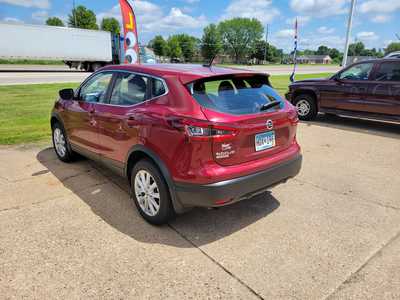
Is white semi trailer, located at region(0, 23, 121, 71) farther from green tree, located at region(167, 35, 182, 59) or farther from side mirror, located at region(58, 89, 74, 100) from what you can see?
green tree, located at region(167, 35, 182, 59)

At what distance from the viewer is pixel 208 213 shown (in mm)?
3596

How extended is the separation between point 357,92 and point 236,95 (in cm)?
579

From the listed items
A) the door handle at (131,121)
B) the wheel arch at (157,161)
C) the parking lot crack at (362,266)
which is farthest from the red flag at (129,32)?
the parking lot crack at (362,266)

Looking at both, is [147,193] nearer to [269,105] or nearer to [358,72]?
[269,105]

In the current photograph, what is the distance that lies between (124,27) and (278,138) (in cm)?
926

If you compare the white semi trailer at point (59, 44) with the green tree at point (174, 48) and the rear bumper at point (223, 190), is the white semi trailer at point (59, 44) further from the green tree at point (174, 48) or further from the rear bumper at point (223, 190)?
the green tree at point (174, 48)

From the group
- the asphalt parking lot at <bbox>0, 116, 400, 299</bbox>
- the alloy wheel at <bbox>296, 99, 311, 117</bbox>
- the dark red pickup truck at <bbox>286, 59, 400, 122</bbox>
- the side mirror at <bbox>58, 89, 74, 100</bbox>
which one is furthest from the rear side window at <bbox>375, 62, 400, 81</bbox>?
the side mirror at <bbox>58, 89, 74, 100</bbox>

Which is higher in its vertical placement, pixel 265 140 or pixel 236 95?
pixel 236 95

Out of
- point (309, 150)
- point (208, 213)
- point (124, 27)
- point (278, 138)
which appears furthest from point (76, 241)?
point (124, 27)

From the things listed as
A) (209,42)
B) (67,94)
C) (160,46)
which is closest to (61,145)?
(67,94)

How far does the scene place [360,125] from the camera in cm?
831

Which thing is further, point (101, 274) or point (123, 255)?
point (123, 255)

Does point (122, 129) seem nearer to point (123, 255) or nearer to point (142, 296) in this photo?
point (123, 255)

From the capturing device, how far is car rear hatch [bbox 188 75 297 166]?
9.12ft
